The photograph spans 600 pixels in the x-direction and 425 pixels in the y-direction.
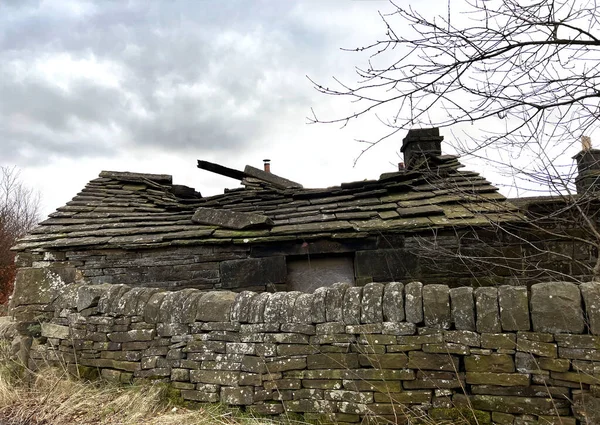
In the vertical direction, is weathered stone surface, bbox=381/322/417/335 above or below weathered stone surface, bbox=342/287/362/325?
below

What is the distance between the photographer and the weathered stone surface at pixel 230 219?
21.3ft

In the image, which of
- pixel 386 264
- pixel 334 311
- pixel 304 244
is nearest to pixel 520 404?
pixel 334 311

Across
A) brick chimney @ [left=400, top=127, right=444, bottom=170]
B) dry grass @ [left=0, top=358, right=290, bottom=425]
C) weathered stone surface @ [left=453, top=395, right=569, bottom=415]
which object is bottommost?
dry grass @ [left=0, top=358, right=290, bottom=425]

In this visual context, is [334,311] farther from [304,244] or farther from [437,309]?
[304,244]

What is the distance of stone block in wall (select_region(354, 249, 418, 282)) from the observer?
19.4ft

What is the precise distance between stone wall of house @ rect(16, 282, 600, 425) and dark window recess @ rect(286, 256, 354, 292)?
252cm

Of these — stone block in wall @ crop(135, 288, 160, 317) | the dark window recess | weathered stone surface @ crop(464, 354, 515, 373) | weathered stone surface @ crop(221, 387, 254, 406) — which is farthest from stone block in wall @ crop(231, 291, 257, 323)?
the dark window recess

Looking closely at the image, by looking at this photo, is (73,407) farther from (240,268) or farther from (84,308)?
(240,268)

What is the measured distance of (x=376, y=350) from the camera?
10.4 feet

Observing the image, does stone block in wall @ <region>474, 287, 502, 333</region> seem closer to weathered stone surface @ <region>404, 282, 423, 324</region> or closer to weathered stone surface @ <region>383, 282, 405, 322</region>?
weathered stone surface @ <region>404, 282, 423, 324</region>

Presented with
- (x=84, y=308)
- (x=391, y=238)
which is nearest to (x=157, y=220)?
(x=84, y=308)

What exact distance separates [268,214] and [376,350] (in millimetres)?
4142

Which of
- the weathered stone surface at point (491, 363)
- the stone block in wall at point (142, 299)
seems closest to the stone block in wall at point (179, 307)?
the stone block in wall at point (142, 299)

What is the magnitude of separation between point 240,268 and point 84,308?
2427mm
